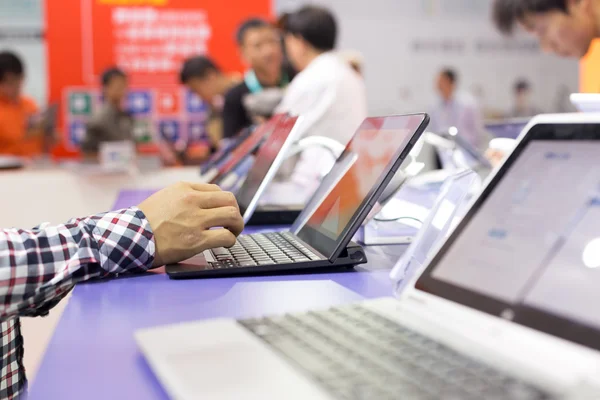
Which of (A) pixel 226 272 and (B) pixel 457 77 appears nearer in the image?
(A) pixel 226 272

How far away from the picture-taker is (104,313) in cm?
81

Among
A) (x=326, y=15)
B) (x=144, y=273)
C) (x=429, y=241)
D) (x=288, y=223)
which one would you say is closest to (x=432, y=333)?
(x=429, y=241)

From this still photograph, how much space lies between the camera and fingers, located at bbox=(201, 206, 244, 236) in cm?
103

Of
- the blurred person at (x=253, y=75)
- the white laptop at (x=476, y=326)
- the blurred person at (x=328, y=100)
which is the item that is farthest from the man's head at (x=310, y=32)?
the white laptop at (x=476, y=326)

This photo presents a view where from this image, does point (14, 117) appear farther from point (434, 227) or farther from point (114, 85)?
point (434, 227)

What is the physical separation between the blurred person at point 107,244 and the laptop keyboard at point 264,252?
38 millimetres

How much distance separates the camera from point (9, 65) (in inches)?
182

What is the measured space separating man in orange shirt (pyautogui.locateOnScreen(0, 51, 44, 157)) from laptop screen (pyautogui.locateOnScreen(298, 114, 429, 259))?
4.03 m

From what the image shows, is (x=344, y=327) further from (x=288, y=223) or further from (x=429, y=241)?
(x=288, y=223)

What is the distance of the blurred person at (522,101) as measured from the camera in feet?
23.6

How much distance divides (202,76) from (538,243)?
434cm

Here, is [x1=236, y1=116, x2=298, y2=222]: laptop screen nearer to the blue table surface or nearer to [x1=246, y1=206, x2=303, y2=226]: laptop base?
[x1=246, y1=206, x2=303, y2=226]: laptop base

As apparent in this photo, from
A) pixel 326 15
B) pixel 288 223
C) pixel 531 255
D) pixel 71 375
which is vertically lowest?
pixel 288 223

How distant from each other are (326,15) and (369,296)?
2341 millimetres
